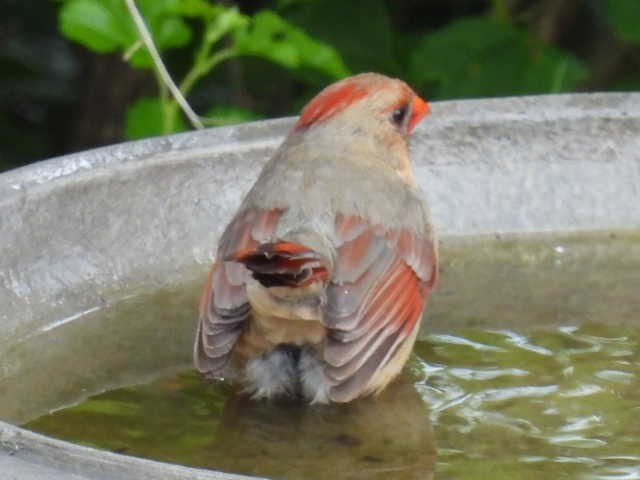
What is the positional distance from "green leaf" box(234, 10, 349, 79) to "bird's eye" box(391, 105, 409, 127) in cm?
66

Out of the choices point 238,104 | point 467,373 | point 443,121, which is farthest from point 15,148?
point 467,373

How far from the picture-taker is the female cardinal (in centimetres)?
367

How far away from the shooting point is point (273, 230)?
156 inches

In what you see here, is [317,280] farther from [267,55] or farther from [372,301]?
[267,55]

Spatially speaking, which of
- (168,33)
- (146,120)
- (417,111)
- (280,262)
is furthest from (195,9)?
(280,262)

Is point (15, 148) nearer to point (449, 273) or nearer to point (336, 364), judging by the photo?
point (449, 273)

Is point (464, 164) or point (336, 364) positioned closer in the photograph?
point (336, 364)

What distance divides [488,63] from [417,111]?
5.33 feet

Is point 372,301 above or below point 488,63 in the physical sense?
below

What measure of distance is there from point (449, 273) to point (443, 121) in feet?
1.39

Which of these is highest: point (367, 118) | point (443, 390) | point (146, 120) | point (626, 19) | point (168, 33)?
point (626, 19)

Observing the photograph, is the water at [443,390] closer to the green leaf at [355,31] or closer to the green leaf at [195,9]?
the green leaf at [195,9]

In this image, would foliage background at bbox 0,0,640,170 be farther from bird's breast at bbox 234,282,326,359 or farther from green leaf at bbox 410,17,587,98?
bird's breast at bbox 234,282,326,359

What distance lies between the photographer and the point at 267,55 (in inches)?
204
